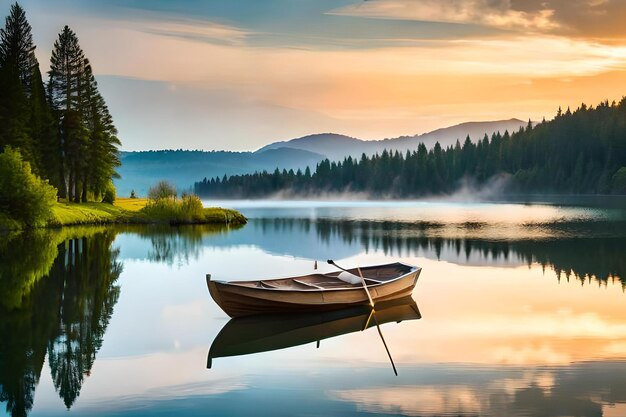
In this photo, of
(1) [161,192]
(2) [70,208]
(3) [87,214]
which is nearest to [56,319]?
(2) [70,208]

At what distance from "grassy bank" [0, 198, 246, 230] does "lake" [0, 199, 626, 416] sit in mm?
29869

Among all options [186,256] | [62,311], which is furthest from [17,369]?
[186,256]

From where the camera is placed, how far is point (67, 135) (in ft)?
263

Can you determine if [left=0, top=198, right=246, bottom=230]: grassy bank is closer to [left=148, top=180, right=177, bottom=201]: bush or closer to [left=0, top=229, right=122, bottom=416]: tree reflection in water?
[left=148, top=180, right=177, bottom=201]: bush

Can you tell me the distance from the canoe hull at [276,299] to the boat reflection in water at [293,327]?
25cm

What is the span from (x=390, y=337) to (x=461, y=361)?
3.35m

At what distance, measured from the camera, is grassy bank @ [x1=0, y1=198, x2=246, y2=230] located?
2753 inches

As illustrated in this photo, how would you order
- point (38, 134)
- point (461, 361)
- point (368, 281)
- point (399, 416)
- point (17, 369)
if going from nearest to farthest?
point (399, 416) → point (17, 369) → point (461, 361) → point (368, 281) → point (38, 134)

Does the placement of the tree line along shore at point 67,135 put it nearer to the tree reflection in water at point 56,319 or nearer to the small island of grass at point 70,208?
the small island of grass at point 70,208

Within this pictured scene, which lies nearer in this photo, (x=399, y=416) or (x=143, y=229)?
(x=399, y=416)

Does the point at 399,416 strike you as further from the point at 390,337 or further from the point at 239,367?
the point at 390,337

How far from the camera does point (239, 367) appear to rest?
17.4 metres

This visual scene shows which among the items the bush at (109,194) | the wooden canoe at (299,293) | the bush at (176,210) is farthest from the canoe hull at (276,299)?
the bush at (109,194)

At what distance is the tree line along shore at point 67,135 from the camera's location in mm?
69312
